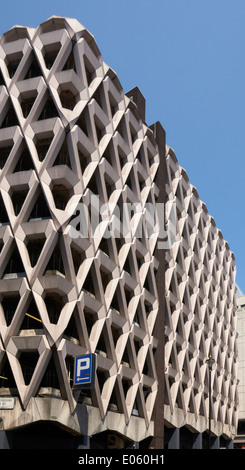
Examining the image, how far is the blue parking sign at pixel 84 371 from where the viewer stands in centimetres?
3831

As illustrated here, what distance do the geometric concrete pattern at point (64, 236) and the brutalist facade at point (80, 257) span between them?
0.37 ft

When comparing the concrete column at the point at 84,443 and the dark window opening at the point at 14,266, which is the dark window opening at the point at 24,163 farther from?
the concrete column at the point at 84,443

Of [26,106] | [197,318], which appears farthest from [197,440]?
[26,106]

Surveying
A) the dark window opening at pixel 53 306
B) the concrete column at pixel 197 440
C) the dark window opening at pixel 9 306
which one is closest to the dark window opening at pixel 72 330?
the dark window opening at pixel 53 306

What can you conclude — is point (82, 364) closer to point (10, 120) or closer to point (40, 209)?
point (40, 209)

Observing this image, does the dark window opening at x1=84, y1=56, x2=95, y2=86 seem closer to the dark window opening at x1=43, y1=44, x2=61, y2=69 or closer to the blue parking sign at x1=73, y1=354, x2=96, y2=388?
the dark window opening at x1=43, y1=44, x2=61, y2=69

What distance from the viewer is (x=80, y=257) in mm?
45062

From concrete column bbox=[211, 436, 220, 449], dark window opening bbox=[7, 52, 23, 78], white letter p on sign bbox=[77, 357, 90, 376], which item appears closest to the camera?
white letter p on sign bbox=[77, 357, 90, 376]

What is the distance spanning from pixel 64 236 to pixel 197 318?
37.6 metres

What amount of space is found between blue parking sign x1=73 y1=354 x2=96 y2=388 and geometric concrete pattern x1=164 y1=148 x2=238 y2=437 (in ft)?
70.9

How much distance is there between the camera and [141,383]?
168 feet

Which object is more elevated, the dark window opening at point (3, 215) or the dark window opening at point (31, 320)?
the dark window opening at point (3, 215)

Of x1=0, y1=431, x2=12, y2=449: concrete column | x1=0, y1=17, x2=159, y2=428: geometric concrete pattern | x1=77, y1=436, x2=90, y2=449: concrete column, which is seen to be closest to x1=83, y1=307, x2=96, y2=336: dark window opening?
x1=0, y1=17, x2=159, y2=428: geometric concrete pattern

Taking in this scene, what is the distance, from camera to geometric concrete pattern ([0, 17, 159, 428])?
39.6 m
